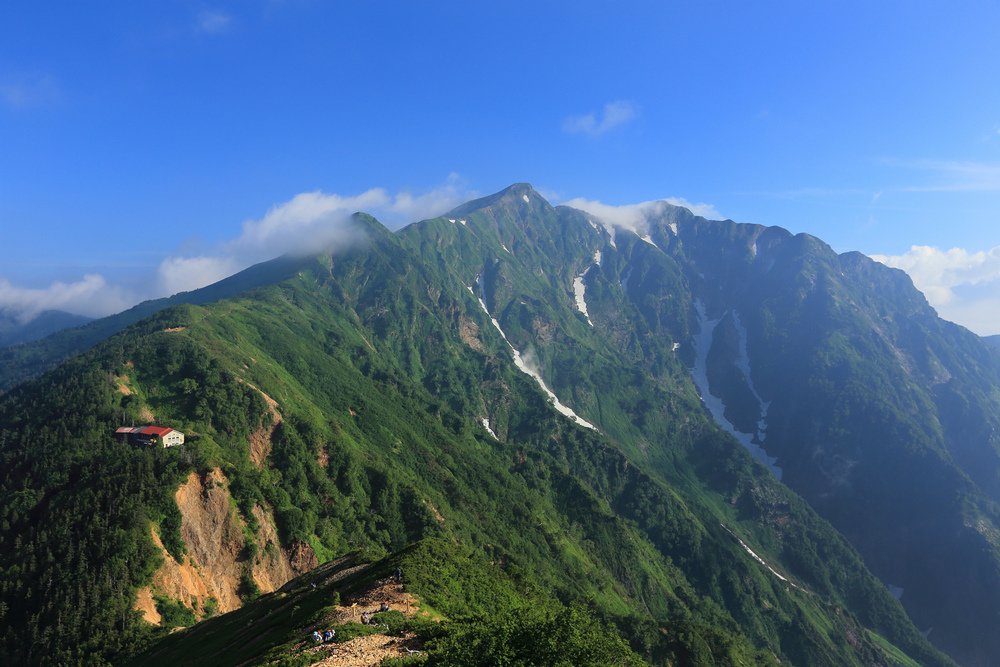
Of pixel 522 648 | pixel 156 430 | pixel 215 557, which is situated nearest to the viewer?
pixel 522 648

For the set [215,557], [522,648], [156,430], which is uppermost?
[156,430]

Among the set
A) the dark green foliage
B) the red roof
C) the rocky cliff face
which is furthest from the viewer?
the red roof

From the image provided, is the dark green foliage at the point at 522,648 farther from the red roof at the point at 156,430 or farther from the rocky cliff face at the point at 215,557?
the red roof at the point at 156,430

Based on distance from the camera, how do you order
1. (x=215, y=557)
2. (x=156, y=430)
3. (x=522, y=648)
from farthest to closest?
(x=156, y=430), (x=215, y=557), (x=522, y=648)

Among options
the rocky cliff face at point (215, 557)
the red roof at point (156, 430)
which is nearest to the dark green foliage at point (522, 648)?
the rocky cliff face at point (215, 557)

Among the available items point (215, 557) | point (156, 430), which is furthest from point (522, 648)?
point (156, 430)

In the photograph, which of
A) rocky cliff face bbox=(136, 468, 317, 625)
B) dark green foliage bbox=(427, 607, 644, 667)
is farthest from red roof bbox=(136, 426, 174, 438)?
dark green foliage bbox=(427, 607, 644, 667)

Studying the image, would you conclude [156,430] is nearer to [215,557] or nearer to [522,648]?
[215,557]

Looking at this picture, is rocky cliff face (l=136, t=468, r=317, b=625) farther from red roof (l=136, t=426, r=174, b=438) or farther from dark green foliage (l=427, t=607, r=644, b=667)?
dark green foliage (l=427, t=607, r=644, b=667)

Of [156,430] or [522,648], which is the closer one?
[522,648]
